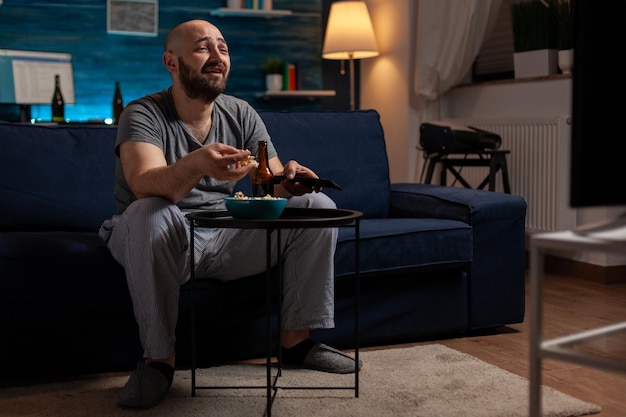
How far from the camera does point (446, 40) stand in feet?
15.9

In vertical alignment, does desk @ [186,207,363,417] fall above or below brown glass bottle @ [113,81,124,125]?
below

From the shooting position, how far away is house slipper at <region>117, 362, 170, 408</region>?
2031 mm

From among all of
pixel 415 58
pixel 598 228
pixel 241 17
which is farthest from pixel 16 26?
pixel 598 228

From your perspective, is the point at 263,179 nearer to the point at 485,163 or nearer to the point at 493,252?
the point at 493,252

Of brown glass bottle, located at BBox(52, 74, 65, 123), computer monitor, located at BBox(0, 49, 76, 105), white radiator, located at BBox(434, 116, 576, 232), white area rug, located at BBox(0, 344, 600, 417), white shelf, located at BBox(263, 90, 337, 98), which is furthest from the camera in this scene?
white shelf, located at BBox(263, 90, 337, 98)

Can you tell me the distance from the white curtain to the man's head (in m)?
2.65

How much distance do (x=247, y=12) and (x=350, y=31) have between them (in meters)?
0.70

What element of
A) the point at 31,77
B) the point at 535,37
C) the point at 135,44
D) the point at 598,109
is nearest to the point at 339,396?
the point at 598,109

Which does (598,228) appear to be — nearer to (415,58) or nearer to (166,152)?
(166,152)

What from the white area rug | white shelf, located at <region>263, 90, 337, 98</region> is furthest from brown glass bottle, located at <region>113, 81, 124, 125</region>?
the white area rug

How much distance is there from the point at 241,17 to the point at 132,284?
3.73 m

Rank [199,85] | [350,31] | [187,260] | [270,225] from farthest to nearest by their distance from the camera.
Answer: [350,31] → [199,85] → [187,260] → [270,225]

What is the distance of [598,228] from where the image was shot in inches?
41.6

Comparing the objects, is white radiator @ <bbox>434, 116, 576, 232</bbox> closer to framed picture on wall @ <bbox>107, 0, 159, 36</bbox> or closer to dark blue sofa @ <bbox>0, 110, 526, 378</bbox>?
dark blue sofa @ <bbox>0, 110, 526, 378</bbox>
